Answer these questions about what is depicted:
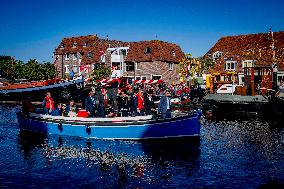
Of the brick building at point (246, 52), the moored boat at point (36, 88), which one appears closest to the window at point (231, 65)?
the brick building at point (246, 52)

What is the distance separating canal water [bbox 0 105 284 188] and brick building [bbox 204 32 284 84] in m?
28.1

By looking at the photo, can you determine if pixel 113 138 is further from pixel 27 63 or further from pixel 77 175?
pixel 27 63

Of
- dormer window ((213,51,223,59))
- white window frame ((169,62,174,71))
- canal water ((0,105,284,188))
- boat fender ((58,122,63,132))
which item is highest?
dormer window ((213,51,223,59))

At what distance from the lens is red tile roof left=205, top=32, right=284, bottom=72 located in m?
49.7

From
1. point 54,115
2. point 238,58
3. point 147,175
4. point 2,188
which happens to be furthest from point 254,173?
point 238,58

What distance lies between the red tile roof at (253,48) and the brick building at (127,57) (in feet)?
29.7

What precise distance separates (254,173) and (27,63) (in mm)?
66139

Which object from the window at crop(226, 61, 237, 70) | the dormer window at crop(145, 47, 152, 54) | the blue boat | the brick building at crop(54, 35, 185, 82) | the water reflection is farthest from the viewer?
the dormer window at crop(145, 47, 152, 54)

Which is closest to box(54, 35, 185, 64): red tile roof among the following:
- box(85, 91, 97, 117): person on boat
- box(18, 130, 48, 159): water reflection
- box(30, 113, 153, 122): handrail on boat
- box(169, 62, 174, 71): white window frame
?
box(169, 62, 174, 71): white window frame

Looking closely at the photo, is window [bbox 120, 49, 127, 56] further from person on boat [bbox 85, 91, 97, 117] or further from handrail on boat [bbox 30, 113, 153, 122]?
person on boat [bbox 85, 91, 97, 117]

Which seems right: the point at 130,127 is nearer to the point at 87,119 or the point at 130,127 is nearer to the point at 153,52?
the point at 87,119

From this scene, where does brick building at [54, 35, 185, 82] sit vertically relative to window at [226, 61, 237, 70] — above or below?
above

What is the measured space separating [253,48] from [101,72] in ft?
96.5

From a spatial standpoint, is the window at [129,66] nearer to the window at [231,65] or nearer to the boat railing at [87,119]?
the window at [231,65]
